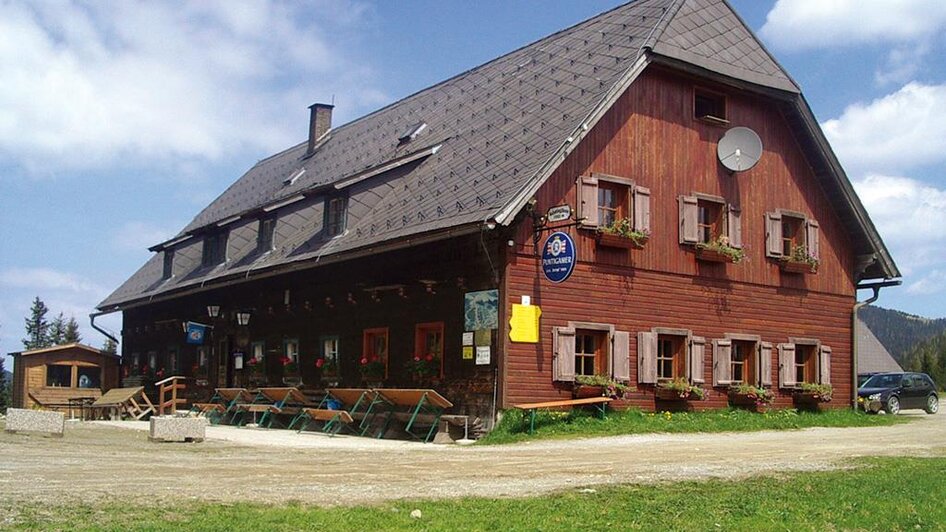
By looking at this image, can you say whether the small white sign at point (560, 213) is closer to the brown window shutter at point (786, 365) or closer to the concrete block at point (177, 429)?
the concrete block at point (177, 429)

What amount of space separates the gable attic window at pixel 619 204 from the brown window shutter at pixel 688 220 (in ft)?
3.77

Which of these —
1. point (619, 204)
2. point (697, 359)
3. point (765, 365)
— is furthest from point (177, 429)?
point (765, 365)

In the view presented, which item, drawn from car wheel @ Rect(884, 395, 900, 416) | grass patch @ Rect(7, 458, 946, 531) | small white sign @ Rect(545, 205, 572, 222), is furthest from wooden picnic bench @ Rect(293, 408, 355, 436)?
car wheel @ Rect(884, 395, 900, 416)

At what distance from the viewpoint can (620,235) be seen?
2250cm

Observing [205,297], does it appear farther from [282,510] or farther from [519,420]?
[282,510]

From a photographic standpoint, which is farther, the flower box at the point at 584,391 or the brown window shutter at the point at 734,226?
the brown window shutter at the point at 734,226

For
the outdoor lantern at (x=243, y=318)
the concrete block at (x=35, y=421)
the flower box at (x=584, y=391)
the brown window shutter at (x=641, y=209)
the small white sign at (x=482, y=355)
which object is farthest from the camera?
the outdoor lantern at (x=243, y=318)

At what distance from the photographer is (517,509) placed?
392 inches

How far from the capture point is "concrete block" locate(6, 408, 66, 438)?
19.1 meters

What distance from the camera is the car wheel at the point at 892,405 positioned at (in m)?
30.8

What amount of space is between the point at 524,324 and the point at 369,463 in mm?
6658

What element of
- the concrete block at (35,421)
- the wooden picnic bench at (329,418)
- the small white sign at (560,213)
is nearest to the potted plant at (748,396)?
the small white sign at (560,213)

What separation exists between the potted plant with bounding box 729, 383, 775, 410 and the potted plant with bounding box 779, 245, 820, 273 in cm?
316

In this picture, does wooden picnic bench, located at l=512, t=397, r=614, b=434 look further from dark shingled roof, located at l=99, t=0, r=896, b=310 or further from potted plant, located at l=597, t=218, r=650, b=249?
dark shingled roof, located at l=99, t=0, r=896, b=310
